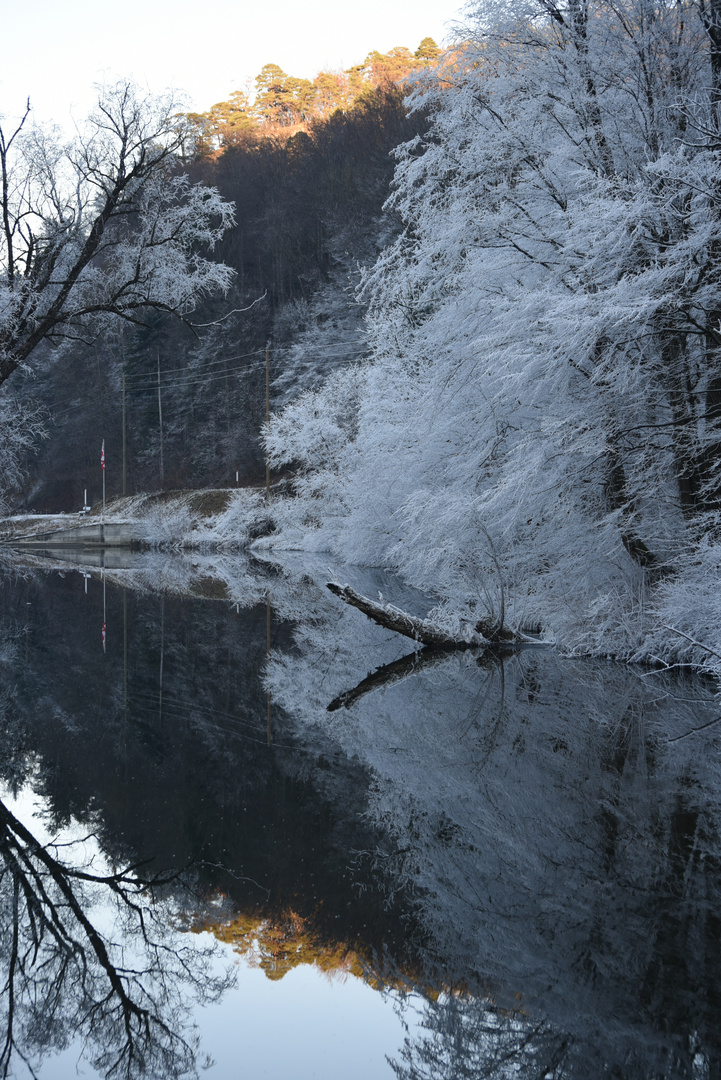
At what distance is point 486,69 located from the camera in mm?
11898

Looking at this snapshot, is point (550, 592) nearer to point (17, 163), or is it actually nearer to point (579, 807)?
point (579, 807)

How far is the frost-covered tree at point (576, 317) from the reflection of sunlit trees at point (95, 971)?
240 inches

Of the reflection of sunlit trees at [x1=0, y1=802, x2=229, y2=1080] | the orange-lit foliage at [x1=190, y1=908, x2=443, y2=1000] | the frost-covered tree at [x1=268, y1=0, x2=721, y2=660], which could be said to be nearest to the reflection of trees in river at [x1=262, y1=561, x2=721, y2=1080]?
the orange-lit foliage at [x1=190, y1=908, x2=443, y2=1000]

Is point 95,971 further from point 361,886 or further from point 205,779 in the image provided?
point 205,779

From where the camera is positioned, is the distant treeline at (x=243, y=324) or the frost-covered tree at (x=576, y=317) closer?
the frost-covered tree at (x=576, y=317)

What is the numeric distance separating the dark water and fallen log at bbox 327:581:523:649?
254 cm

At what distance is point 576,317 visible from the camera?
27.9ft

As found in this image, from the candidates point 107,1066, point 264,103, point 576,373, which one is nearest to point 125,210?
point 576,373

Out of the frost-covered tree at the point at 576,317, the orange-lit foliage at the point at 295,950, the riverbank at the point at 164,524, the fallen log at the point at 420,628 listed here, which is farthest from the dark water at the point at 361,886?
the riverbank at the point at 164,524

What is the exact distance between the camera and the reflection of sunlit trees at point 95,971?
2.63m

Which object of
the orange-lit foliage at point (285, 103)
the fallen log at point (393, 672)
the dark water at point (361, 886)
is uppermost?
the orange-lit foliage at point (285, 103)

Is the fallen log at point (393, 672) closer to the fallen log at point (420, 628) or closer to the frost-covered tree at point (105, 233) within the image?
the fallen log at point (420, 628)

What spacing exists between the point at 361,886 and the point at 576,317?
6.29 metres

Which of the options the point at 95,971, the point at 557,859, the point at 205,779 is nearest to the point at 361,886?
the point at 557,859
